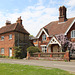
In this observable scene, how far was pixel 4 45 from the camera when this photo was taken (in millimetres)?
30250

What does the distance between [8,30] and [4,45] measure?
4.27 metres

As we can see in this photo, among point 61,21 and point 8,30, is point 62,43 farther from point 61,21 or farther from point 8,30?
point 8,30

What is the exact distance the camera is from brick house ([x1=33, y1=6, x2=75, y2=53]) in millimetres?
23422

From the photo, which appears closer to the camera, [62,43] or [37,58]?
[37,58]

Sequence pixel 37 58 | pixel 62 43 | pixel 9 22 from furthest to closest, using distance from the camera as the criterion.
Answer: pixel 9 22 < pixel 62 43 < pixel 37 58

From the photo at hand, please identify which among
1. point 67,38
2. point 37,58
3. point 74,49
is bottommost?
point 37,58

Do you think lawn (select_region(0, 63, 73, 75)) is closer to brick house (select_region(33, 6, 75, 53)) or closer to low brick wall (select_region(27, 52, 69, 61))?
low brick wall (select_region(27, 52, 69, 61))

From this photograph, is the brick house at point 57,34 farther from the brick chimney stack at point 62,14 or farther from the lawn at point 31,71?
the lawn at point 31,71

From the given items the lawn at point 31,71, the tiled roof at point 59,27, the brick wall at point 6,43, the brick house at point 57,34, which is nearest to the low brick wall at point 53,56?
the brick house at point 57,34

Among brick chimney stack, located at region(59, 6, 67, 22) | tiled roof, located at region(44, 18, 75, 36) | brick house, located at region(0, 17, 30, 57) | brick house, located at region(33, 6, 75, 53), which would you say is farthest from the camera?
brick house, located at region(0, 17, 30, 57)

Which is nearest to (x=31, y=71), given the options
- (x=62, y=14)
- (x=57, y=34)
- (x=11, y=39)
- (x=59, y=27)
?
(x=57, y=34)

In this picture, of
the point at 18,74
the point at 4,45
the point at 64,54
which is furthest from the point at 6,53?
the point at 18,74

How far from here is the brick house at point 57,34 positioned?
23.4 meters

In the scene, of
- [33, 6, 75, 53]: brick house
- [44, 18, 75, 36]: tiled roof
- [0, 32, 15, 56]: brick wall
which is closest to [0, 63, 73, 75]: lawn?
[33, 6, 75, 53]: brick house
